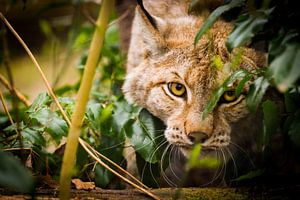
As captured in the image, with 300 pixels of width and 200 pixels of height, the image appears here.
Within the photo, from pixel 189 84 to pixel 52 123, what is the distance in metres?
0.96

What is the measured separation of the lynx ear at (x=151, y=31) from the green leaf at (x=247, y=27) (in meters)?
1.24

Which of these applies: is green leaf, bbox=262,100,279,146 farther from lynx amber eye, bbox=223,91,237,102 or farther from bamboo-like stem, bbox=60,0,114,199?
bamboo-like stem, bbox=60,0,114,199

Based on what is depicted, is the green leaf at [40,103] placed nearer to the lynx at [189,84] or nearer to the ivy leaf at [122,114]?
the ivy leaf at [122,114]

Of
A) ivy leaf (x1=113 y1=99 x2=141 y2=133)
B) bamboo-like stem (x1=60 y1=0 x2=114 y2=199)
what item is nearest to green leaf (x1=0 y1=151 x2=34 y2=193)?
bamboo-like stem (x1=60 y1=0 x2=114 y2=199)

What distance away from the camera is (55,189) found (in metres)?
2.16

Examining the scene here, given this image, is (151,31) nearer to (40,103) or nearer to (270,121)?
(40,103)

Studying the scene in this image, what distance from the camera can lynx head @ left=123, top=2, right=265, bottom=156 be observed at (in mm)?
2557

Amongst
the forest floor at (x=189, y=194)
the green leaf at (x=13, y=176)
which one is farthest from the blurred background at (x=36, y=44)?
the green leaf at (x=13, y=176)

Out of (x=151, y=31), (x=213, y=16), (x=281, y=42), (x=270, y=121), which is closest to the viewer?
(x=281, y=42)

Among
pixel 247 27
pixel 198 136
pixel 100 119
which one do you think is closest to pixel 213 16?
pixel 247 27

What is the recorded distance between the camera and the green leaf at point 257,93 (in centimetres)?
180

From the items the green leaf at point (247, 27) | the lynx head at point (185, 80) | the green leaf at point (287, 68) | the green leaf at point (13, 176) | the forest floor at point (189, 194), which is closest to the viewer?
the green leaf at point (13, 176)

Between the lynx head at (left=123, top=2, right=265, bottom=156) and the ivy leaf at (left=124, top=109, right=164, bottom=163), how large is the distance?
116mm

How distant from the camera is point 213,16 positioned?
1791 millimetres
